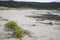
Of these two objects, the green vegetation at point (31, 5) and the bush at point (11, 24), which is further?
the green vegetation at point (31, 5)

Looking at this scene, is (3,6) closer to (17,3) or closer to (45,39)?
(17,3)

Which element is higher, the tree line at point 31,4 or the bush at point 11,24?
the tree line at point 31,4

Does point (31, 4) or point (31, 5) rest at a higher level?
point (31, 4)

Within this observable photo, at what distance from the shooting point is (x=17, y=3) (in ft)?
98.7

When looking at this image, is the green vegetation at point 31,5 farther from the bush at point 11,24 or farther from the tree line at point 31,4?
the bush at point 11,24

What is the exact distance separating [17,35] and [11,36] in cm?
66

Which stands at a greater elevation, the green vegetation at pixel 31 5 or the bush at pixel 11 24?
the green vegetation at pixel 31 5

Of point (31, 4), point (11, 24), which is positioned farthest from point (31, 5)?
point (11, 24)

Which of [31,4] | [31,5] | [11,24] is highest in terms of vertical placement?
[31,4]

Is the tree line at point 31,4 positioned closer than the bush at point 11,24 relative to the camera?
No

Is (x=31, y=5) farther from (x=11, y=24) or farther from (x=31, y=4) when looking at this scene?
(x=11, y=24)

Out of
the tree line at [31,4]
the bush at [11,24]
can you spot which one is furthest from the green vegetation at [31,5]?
the bush at [11,24]

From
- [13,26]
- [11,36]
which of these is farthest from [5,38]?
[13,26]

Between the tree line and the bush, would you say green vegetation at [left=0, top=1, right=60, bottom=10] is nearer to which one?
the tree line
